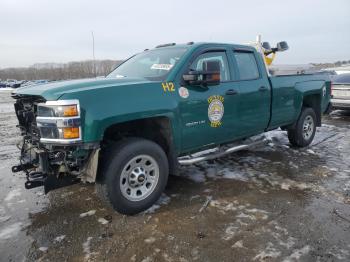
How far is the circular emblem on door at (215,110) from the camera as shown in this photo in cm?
415

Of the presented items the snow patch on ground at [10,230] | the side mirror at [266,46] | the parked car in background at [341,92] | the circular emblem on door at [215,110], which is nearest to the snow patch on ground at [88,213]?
the snow patch on ground at [10,230]

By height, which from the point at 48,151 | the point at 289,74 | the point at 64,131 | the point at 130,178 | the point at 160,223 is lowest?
the point at 160,223

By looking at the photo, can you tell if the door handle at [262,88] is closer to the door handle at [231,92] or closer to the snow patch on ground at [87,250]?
the door handle at [231,92]

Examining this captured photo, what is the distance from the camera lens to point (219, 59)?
456 centimetres

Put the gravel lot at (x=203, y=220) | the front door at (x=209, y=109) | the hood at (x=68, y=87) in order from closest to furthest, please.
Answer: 1. the gravel lot at (x=203, y=220)
2. the hood at (x=68, y=87)
3. the front door at (x=209, y=109)

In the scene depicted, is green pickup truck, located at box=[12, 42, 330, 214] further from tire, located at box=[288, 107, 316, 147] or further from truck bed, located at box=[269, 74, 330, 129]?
tire, located at box=[288, 107, 316, 147]

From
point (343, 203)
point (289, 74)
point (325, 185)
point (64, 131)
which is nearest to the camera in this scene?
point (64, 131)

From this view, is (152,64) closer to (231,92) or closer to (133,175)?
(231,92)

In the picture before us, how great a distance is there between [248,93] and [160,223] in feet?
7.98

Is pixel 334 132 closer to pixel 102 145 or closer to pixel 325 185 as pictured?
pixel 325 185

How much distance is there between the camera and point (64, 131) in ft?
9.80

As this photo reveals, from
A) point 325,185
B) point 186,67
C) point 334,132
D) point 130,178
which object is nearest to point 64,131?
point 130,178

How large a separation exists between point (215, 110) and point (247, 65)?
128 centimetres

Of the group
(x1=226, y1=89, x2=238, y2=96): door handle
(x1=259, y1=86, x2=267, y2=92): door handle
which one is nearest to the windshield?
(x1=226, y1=89, x2=238, y2=96): door handle
